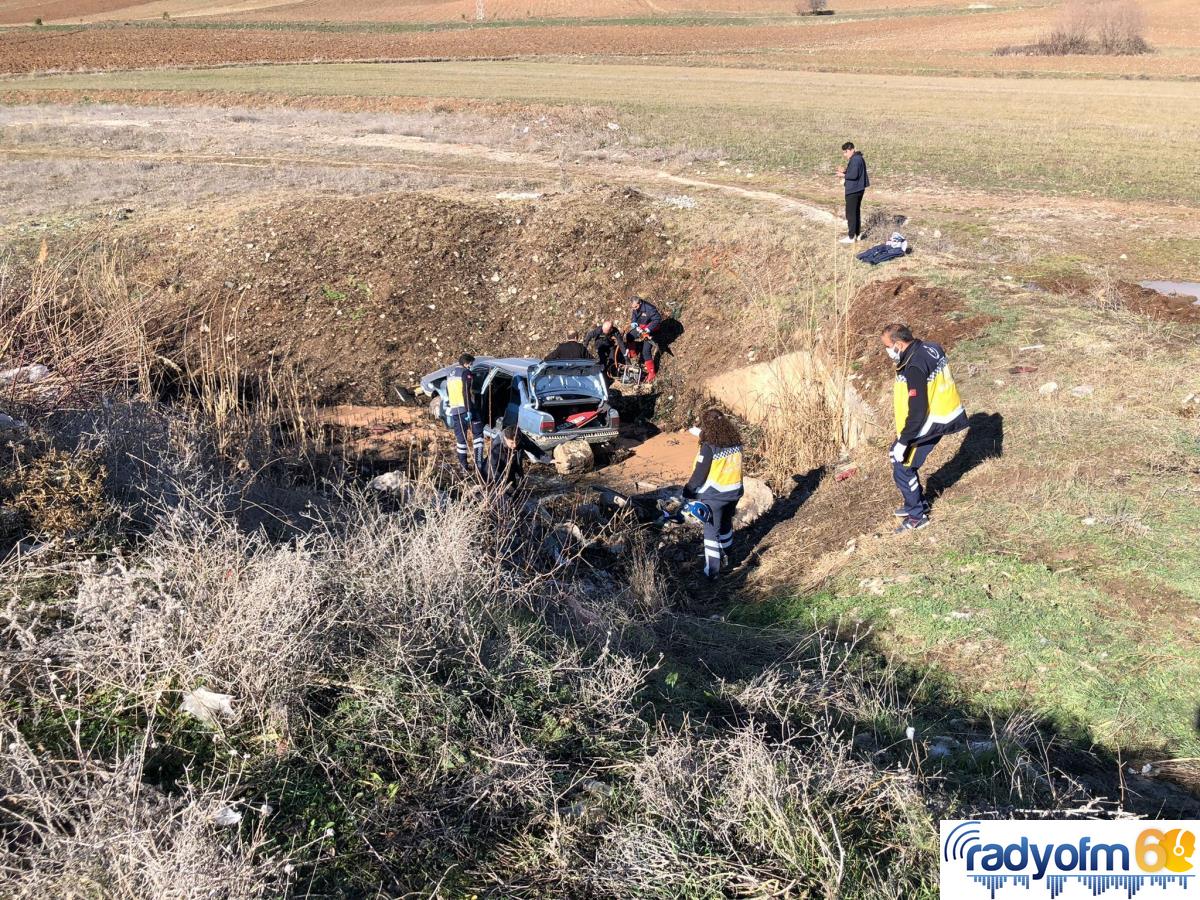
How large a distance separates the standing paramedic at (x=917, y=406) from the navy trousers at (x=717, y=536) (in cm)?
159

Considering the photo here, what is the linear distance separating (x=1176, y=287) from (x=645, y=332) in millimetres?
8486

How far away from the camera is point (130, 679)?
4.40 metres

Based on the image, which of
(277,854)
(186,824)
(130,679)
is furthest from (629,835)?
(130,679)

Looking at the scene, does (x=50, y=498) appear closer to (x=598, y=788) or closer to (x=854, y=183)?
(x=598, y=788)

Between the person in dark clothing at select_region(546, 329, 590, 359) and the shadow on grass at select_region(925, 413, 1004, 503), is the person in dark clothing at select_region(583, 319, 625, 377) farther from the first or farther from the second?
the shadow on grass at select_region(925, 413, 1004, 503)

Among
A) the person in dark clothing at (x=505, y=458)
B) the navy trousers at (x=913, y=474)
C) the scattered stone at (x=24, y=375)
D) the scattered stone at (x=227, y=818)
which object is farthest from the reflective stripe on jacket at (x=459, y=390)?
the scattered stone at (x=227, y=818)

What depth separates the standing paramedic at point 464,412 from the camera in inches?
442

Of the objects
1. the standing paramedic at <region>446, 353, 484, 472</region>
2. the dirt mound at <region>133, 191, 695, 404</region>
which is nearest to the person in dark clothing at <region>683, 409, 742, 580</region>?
the standing paramedic at <region>446, 353, 484, 472</region>

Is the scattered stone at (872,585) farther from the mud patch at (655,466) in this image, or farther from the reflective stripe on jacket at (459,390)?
the reflective stripe on jacket at (459,390)

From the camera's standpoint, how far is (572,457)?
12.8 m

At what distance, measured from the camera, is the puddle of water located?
14.9 m

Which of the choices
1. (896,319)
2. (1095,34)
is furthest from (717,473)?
(1095,34)

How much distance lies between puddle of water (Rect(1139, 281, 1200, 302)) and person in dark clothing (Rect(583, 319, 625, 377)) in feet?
27.7

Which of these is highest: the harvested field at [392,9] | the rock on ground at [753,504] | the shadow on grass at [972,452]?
the harvested field at [392,9]
